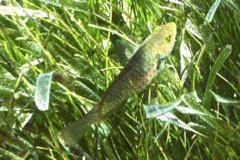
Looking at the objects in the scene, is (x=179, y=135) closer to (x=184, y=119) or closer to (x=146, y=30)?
(x=184, y=119)

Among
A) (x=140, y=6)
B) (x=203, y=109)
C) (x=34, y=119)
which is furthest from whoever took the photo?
(x=140, y=6)

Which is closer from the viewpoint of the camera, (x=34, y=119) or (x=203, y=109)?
(x=203, y=109)

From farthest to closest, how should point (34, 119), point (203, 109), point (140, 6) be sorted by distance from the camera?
point (140, 6)
point (34, 119)
point (203, 109)

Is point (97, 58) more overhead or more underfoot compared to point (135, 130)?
more overhead

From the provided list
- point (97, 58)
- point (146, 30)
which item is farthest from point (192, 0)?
point (97, 58)

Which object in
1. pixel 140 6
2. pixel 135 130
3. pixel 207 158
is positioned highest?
pixel 140 6

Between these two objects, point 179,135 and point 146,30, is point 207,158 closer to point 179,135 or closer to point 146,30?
point 179,135
